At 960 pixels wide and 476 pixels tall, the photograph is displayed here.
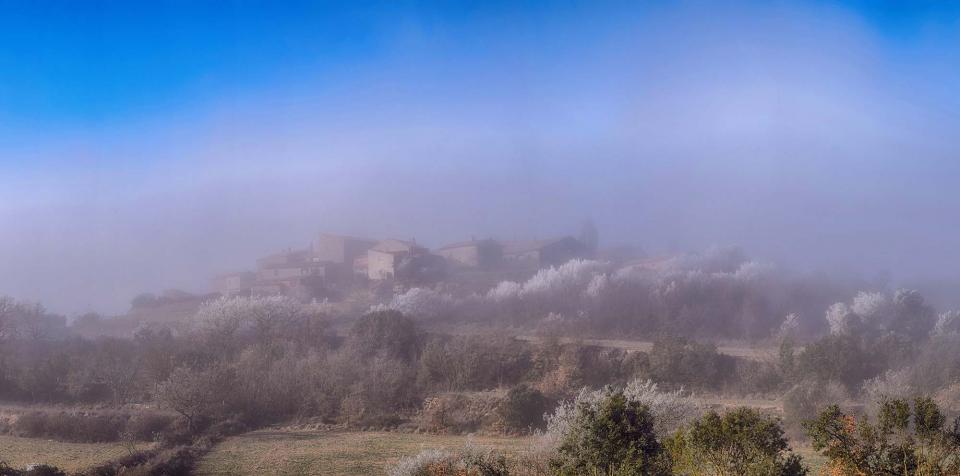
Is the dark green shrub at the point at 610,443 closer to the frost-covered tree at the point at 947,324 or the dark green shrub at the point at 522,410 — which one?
the dark green shrub at the point at 522,410

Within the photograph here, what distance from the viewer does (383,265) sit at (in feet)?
189

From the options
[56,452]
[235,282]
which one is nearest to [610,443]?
[56,452]

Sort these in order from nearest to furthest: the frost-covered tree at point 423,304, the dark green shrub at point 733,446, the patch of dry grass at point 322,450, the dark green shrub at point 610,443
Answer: the dark green shrub at point 733,446, the dark green shrub at point 610,443, the patch of dry grass at point 322,450, the frost-covered tree at point 423,304

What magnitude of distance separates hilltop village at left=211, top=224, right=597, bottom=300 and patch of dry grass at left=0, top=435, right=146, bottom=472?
28472mm

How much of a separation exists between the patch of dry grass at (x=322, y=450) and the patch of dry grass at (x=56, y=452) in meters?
3.22

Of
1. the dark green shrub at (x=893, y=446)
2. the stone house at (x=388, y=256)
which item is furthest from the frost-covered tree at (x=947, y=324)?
the stone house at (x=388, y=256)

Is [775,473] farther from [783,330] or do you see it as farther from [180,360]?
[783,330]

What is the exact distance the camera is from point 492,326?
43.5 metres

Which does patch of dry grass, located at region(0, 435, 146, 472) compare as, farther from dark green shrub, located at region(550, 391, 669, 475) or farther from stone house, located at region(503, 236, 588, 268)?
stone house, located at region(503, 236, 588, 268)

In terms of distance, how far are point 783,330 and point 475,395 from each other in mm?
20982

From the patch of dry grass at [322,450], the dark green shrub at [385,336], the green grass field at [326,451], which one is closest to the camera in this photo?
the green grass field at [326,451]

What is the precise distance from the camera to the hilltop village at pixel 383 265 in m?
55.8

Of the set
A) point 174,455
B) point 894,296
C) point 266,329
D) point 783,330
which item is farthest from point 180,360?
point 894,296

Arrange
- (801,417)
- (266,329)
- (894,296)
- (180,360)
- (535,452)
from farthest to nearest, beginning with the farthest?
(894,296)
(266,329)
(180,360)
(801,417)
(535,452)
